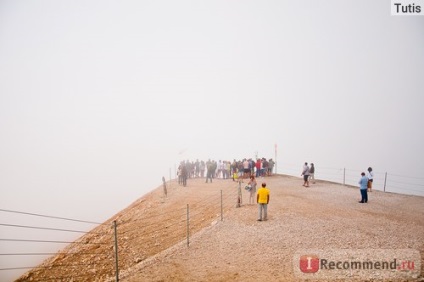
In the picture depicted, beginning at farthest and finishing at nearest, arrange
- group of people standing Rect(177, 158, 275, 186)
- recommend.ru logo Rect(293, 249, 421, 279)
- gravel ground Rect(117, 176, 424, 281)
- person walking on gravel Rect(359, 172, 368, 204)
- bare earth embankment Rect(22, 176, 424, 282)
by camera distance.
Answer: group of people standing Rect(177, 158, 275, 186) → person walking on gravel Rect(359, 172, 368, 204) → bare earth embankment Rect(22, 176, 424, 282) → gravel ground Rect(117, 176, 424, 281) → recommend.ru logo Rect(293, 249, 421, 279)

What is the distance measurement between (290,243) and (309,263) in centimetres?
164

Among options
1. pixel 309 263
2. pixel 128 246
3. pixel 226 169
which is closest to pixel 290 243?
pixel 309 263

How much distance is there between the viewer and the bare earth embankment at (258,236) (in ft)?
25.3

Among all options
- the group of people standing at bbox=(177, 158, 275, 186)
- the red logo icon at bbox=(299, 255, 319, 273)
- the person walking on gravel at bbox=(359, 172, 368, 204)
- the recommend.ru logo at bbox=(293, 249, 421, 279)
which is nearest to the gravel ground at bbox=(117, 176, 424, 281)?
the recommend.ru logo at bbox=(293, 249, 421, 279)

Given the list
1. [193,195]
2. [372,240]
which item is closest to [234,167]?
[193,195]

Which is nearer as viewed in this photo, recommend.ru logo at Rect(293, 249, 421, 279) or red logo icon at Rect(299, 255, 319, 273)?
recommend.ru logo at Rect(293, 249, 421, 279)

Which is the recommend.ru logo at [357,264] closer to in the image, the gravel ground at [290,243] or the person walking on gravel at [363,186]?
the gravel ground at [290,243]

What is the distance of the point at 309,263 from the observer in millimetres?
7676

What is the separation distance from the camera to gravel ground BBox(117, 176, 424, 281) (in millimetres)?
7254

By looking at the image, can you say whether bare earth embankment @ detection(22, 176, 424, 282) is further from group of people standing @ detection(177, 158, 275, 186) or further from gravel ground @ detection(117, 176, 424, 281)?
group of people standing @ detection(177, 158, 275, 186)

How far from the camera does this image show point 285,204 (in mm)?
15219

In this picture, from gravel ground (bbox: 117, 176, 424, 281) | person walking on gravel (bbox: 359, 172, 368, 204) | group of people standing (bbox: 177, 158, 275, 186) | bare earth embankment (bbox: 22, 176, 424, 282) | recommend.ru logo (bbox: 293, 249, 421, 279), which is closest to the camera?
recommend.ru logo (bbox: 293, 249, 421, 279)

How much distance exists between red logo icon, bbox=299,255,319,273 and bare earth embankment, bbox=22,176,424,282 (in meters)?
0.27

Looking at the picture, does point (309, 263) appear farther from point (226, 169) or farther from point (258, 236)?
point (226, 169)
